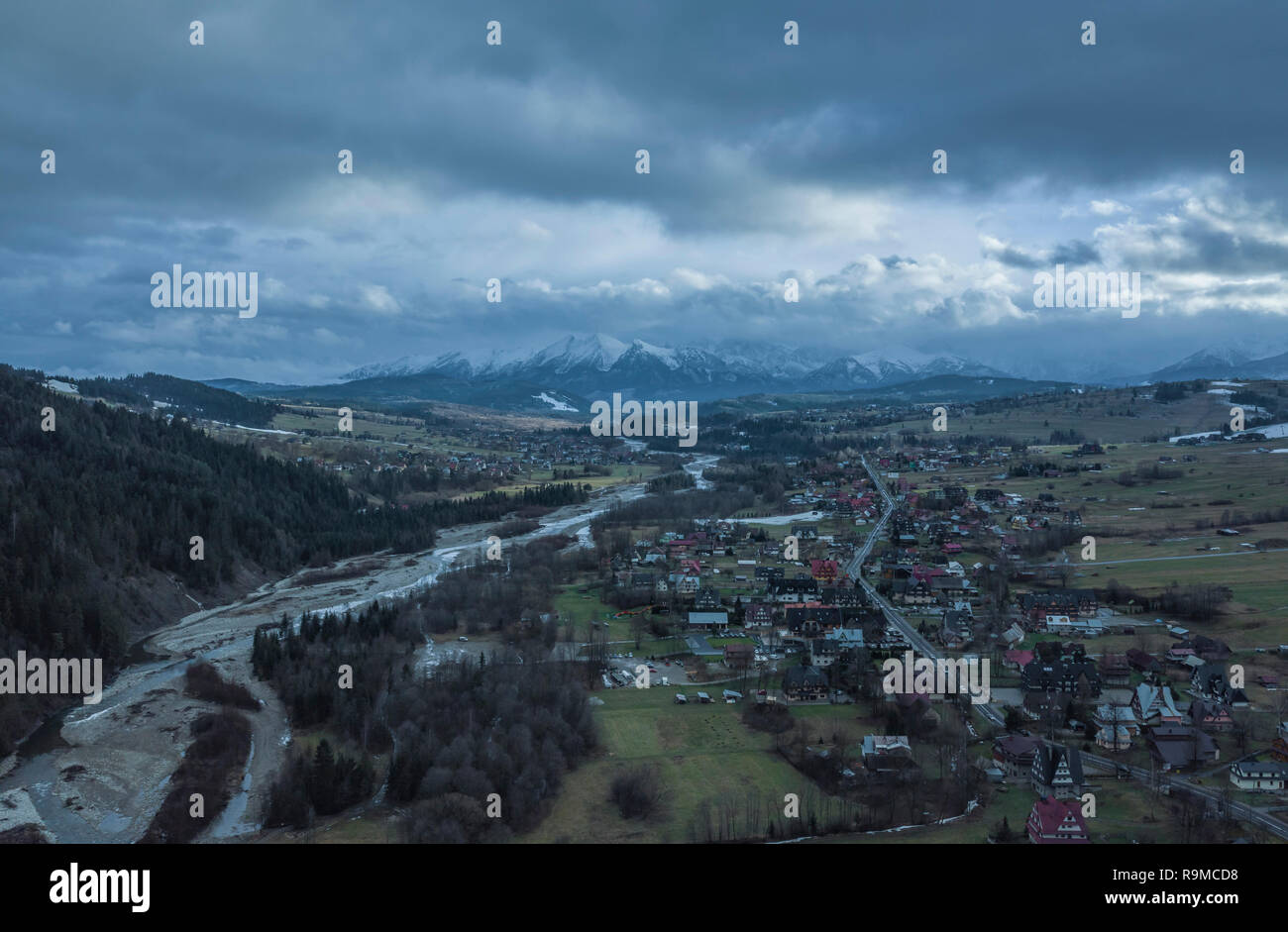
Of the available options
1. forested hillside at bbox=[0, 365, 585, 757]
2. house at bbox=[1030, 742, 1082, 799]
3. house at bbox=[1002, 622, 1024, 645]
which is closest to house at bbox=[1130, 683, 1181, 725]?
house at bbox=[1030, 742, 1082, 799]

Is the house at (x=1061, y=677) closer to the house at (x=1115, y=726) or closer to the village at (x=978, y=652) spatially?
the village at (x=978, y=652)

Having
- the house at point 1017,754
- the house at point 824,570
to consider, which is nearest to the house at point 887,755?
the house at point 1017,754

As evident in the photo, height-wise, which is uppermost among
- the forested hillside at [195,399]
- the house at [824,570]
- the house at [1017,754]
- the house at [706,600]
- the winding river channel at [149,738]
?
the forested hillside at [195,399]

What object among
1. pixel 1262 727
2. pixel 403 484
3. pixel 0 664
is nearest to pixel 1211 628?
pixel 1262 727

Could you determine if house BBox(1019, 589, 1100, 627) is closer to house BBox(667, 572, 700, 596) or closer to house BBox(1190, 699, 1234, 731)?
house BBox(1190, 699, 1234, 731)

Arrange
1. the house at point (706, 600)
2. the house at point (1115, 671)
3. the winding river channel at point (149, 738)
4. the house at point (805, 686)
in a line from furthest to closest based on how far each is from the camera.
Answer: the house at point (706, 600) → the house at point (805, 686) → the house at point (1115, 671) → the winding river channel at point (149, 738)

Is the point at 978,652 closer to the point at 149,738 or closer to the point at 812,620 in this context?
the point at 812,620

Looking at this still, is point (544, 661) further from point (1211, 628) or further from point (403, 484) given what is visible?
point (403, 484)

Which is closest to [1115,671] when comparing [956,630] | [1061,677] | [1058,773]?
[1061,677]
